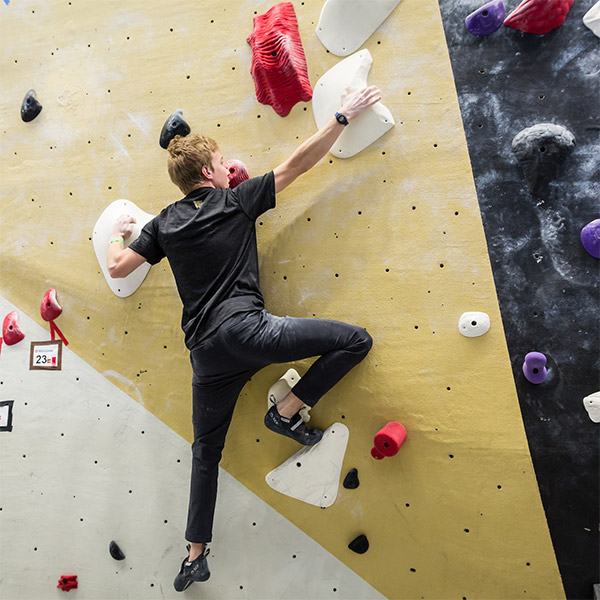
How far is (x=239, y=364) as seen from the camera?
5.85ft

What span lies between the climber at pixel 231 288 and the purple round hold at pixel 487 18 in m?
0.41

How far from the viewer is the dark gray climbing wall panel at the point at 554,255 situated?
168 centimetres

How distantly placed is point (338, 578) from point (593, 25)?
215 centimetres

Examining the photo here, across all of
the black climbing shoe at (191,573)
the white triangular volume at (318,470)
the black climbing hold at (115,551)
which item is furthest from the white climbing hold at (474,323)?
the black climbing hold at (115,551)

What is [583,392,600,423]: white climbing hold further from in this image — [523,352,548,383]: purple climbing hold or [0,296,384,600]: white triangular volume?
[0,296,384,600]: white triangular volume

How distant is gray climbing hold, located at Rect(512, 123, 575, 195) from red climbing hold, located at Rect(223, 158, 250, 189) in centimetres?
100

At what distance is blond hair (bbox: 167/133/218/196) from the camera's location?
5.84 feet

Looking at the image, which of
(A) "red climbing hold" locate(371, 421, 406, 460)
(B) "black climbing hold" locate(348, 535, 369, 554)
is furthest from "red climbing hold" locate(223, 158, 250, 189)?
(B) "black climbing hold" locate(348, 535, 369, 554)

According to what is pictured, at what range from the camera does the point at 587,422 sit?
5.53ft

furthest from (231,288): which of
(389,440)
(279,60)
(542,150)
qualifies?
(542,150)

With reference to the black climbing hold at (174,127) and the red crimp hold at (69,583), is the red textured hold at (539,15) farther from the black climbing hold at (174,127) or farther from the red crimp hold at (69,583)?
the red crimp hold at (69,583)

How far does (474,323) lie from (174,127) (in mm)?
1421

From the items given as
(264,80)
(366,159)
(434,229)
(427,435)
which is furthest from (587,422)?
(264,80)

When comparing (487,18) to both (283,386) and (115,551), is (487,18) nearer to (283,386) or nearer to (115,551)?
(283,386)
